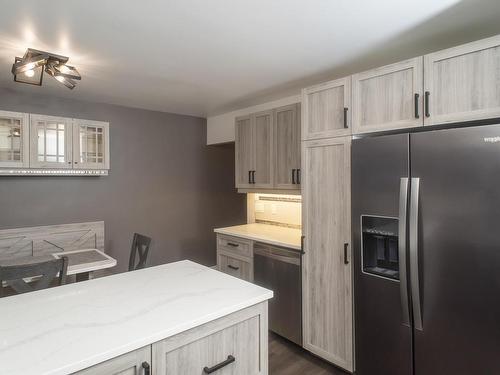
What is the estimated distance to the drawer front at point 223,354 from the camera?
108 cm

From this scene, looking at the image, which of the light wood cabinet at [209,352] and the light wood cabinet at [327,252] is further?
the light wood cabinet at [327,252]

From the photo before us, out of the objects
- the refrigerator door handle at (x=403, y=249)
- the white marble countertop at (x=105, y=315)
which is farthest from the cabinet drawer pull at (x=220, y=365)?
the refrigerator door handle at (x=403, y=249)

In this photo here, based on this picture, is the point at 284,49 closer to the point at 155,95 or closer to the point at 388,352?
the point at 155,95

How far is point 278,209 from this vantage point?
3637 millimetres

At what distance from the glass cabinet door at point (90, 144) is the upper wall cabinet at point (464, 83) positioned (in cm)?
313

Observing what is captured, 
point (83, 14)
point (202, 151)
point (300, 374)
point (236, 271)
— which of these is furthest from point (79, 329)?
point (202, 151)

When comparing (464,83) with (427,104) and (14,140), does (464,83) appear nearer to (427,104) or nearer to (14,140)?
(427,104)

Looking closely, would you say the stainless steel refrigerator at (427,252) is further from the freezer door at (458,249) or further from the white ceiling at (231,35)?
the white ceiling at (231,35)

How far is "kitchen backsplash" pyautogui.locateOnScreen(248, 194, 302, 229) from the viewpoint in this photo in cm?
340

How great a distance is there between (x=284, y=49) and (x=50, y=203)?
9.75ft

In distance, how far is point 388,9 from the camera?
167 centimetres

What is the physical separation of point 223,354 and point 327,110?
186 centimetres

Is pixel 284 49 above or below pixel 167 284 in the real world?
above

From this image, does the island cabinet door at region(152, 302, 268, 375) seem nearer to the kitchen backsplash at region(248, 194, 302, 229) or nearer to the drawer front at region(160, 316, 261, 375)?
the drawer front at region(160, 316, 261, 375)
